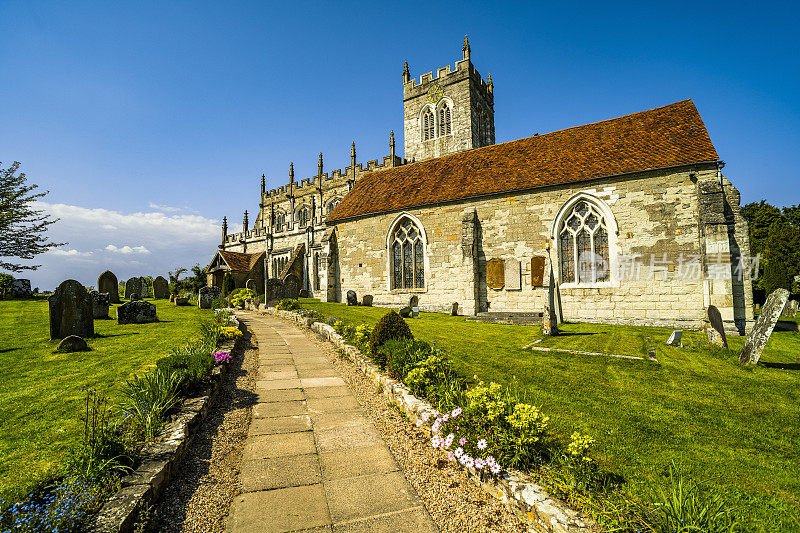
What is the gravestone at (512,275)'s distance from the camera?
51.5 feet

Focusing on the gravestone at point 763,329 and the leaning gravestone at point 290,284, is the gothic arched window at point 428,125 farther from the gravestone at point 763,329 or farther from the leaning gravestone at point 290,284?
the gravestone at point 763,329

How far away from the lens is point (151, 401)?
4.43m

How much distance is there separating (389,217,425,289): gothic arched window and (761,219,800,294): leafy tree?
2410 centimetres

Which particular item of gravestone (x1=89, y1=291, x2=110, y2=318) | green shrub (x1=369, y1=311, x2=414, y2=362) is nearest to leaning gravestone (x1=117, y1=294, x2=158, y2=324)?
gravestone (x1=89, y1=291, x2=110, y2=318)

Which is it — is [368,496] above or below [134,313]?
below

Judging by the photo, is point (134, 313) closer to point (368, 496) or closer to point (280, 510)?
point (280, 510)

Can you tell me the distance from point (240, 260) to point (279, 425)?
31889mm

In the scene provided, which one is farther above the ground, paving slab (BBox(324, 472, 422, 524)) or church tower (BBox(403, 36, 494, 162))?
church tower (BBox(403, 36, 494, 162))

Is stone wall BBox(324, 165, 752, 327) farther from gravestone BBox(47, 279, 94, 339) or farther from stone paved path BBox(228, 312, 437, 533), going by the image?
gravestone BBox(47, 279, 94, 339)

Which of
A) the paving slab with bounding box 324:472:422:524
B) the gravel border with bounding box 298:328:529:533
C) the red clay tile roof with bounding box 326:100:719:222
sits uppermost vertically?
the red clay tile roof with bounding box 326:100:719:222

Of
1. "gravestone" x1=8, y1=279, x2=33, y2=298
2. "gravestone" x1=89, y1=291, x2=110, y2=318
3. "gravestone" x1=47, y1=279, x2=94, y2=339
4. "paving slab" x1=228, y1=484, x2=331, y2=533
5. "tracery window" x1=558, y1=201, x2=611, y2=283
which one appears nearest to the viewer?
"paving slab" x1=228, y1=484, x2=331, y2=533

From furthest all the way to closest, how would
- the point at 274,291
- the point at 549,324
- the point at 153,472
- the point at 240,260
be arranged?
the point at 240,260 < the point at 274,291 < the point at 549,324 < the point at 153,472

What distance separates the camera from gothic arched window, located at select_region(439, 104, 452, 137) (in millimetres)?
32469

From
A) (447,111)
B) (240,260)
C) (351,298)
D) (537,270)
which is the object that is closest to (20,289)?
(240,260)
